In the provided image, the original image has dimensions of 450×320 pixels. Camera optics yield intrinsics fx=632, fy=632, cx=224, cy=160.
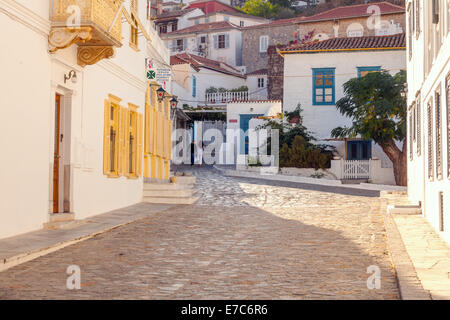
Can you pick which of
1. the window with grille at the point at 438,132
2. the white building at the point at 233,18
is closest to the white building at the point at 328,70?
the window with grille at the point at 438,132

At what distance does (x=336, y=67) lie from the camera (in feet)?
114

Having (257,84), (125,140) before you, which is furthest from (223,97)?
(125,140)

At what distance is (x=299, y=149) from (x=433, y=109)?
1911cm

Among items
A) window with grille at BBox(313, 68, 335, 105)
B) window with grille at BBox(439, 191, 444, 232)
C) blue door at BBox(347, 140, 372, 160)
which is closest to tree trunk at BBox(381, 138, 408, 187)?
blue door at BBox(347, 140, 372, 160)

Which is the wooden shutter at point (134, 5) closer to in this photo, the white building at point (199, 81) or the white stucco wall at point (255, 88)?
the white building at point (199, 81)

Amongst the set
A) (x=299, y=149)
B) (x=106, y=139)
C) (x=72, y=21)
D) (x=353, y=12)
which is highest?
(x=353, y=12)

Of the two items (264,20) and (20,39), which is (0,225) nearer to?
(20,39)

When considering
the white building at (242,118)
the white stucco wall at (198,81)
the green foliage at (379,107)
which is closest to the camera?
the green foliage at (379,107)

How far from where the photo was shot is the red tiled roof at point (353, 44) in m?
34.3

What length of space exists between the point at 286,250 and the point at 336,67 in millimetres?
26533

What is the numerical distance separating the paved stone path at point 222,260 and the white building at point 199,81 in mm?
30109

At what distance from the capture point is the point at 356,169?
29938 millimetres

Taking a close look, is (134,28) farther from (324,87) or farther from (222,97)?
(222,97)
